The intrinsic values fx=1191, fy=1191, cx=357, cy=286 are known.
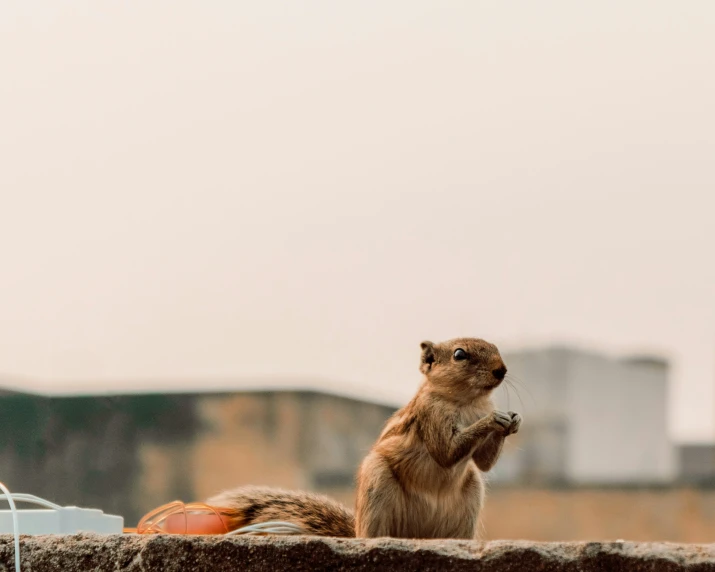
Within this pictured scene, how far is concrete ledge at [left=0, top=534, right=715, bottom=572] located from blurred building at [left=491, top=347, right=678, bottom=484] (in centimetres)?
879

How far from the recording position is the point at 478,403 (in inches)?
52.3

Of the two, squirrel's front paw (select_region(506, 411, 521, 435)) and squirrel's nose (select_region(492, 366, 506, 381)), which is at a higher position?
squirrel's nose (select_region(492, 366, 506, 381))

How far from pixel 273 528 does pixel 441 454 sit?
0.83 feet

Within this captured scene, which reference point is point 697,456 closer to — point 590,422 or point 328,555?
point 590,422

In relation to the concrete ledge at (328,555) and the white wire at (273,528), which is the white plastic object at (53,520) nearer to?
the concrete ledge at (328,555)

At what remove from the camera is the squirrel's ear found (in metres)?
1.37

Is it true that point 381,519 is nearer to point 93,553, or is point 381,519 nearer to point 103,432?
point 93,553

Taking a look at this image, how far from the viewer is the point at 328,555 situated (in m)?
1.17

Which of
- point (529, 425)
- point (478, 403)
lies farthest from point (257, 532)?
point (529, 425)

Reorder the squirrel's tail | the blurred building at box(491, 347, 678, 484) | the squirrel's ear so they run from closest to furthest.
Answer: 1. the squirrel's ear
2. the squirrel's tail
3. the blurred building at box(491, 347, 678, 484)

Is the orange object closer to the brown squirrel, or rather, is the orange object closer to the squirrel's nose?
the brown squirrel

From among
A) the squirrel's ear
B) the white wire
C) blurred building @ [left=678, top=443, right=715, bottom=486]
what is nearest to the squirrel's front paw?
the squirrel's ear

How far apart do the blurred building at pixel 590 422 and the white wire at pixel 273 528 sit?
338 inches

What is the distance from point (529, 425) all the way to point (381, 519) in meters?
9.50
